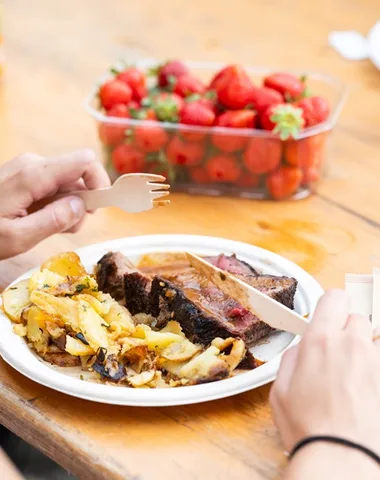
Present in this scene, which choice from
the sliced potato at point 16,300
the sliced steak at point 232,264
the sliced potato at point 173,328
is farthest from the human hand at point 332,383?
the sliced potato at point 16,300

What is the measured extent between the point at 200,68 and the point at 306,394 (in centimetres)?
130

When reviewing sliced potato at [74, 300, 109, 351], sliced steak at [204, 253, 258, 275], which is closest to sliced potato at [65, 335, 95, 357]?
sliced potato at [74, 300, 109, 351]

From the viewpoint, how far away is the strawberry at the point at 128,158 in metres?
1.80

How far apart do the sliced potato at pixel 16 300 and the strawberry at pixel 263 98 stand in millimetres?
674

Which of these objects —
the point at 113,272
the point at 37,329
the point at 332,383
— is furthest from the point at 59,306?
the point at 332,383

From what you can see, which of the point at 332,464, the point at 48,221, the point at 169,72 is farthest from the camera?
the point at 169,72

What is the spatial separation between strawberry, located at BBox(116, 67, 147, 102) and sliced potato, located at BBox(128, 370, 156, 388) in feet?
2.82

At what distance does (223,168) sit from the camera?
177cm

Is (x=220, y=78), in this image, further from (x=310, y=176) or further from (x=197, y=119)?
(x=310, y=176)

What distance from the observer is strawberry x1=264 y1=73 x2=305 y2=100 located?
1.82 m

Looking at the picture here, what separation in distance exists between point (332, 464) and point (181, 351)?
0.36 meters

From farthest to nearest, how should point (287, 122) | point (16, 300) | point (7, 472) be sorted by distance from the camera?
point (287, 122)
point (16, 300)
point (7, 472)

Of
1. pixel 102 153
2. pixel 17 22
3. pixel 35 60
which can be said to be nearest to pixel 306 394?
pixel 102 153

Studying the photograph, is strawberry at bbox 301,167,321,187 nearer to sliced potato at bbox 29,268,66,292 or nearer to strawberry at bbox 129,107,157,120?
strawberry at bbox 129,107,157,120
